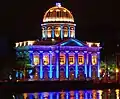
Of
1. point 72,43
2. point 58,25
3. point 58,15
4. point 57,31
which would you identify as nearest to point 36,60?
point 72,43

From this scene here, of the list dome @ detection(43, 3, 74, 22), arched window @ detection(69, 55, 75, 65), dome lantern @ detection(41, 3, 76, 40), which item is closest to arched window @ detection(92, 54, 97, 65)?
arched window @ detection(69, 55, 75, 65)

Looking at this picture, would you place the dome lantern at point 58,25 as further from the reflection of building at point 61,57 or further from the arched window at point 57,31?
the reflection of building at point 61,57

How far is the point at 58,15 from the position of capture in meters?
107

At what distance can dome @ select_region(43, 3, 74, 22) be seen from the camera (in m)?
107

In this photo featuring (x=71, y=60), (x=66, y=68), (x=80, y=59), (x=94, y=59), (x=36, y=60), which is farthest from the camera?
(x=94, y=59)

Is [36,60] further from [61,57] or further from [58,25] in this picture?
[58,25]

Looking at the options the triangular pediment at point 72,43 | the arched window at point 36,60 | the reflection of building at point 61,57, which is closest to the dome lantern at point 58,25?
the reflection of building at point 61,57

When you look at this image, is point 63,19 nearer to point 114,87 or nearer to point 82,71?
point 82,71

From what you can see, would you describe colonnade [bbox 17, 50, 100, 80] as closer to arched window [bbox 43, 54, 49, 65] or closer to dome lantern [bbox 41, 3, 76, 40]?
arched window [bbox 43, 54, 49, 65]

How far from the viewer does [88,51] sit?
102000mm

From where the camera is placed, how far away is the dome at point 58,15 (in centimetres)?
10681

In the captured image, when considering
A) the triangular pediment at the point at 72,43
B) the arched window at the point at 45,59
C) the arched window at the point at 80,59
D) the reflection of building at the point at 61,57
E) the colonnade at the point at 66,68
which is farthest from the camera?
the arched window at the point at 80,59

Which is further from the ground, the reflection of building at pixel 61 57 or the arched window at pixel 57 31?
the arched window at pixel 57 31

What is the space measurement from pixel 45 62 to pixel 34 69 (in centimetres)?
295
